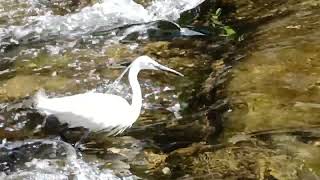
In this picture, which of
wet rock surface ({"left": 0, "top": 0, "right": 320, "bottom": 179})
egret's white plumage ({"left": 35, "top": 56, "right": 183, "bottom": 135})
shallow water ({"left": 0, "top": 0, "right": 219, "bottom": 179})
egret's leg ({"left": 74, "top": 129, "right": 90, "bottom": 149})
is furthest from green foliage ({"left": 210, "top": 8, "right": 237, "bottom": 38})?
egret's leg ({"left": 74, "top": 129, "right": 90, "bottom": 149})

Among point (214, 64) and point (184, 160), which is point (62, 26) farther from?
point (184, 160)

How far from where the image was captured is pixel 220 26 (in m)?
6.67

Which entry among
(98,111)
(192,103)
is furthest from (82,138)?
(192,103)

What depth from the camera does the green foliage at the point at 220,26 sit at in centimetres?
642

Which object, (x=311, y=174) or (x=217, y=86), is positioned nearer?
(x=311, y=174)

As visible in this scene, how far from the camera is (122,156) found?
4469 mm

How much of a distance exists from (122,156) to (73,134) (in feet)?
2.01

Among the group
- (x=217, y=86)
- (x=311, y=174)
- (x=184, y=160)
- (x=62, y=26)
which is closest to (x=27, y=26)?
(x=62, y=26)

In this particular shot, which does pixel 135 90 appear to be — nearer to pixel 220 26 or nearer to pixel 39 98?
pixel 39 98

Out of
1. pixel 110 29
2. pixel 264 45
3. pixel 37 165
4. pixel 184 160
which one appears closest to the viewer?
pixel 184 160

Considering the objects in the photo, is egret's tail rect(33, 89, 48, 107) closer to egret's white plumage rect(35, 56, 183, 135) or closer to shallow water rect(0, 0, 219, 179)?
egret's white plumage rect(35, 56, 183, 135)

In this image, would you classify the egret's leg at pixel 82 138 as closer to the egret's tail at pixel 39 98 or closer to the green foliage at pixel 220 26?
the egret's tail at pixel 39 98

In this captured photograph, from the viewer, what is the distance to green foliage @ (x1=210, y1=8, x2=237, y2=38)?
642cm

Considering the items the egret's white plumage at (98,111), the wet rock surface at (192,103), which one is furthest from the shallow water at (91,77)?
the egret's white plumage at (98,111)
